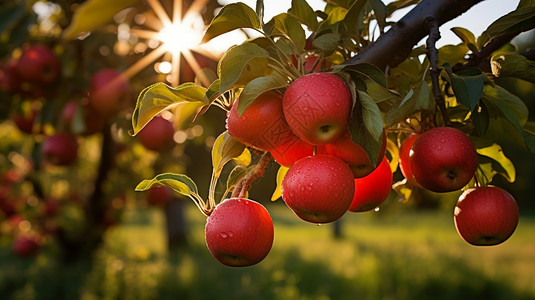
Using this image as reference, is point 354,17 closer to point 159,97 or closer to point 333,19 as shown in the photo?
point 333,19

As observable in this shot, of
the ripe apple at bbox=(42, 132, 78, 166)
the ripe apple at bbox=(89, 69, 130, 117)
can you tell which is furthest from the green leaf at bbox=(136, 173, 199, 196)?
the ripe apple at bbox=(42, 132, 78, 166)

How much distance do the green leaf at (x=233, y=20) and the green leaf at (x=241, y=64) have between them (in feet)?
0.15

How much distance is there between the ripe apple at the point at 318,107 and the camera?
1.69 feet

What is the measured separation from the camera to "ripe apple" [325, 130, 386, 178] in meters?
0.55

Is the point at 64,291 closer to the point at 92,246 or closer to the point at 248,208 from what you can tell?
the point at 92,246

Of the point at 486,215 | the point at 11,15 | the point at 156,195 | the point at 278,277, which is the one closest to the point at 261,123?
the point at 486,215

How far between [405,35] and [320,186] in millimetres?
236

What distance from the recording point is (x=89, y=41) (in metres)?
1.83

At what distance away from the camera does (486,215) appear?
0.62m

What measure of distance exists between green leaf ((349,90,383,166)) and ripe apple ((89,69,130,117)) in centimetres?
133

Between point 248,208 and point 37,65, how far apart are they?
4.85 ft

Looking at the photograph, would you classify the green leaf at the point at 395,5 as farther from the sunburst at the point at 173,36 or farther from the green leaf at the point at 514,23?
the sunburst at the point at 173,36

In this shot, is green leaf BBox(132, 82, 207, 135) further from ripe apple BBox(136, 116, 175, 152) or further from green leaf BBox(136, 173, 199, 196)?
ripe apple BBox(136, 116, 175, 152)

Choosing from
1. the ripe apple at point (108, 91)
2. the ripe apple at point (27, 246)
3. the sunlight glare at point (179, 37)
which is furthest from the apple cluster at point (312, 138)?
the ripe apple at point (27, 246)
